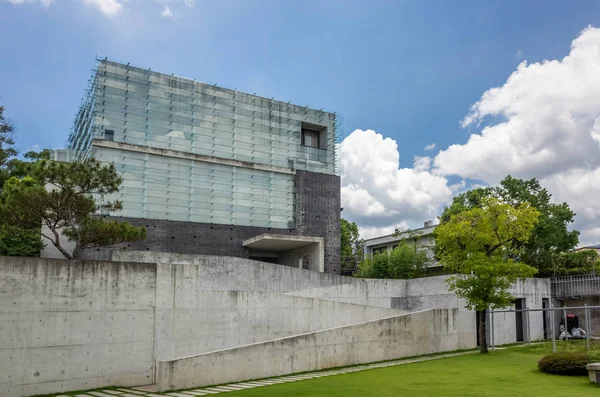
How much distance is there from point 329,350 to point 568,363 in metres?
7.65

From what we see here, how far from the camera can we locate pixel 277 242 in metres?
32.9

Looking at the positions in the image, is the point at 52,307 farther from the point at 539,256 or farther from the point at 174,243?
the point at 539,256

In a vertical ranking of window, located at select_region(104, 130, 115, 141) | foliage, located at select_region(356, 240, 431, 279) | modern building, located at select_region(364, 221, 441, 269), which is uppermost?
window, located at select_region(104, 130, 115, 141)

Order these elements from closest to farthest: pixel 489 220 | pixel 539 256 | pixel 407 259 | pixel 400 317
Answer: pixel 400 317 → pixel 489 220 → pixel 539 256 → pixel 407 259

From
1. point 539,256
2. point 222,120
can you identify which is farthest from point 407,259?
point 222,120

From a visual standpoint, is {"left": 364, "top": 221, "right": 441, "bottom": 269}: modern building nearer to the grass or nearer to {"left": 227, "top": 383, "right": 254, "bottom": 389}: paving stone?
the grass

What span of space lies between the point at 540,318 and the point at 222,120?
71.1 ft

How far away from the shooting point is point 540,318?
2984 centimetres

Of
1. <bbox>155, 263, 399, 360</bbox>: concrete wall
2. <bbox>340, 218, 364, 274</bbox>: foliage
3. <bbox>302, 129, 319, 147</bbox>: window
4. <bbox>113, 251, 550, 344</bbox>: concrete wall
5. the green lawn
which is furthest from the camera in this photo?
<bbox>340, 218, 364, 274</bbox>: foliage

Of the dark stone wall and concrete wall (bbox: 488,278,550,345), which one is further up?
the dark stone wall

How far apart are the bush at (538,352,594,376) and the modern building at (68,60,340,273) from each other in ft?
59.1

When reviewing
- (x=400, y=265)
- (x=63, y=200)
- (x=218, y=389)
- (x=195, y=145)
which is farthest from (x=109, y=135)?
(x=400, y=265)

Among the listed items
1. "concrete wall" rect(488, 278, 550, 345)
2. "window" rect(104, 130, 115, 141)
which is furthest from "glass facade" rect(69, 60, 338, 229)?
"concrete wall" rect(488, 278, 550, 345)

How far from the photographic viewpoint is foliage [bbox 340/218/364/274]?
54997 mm
